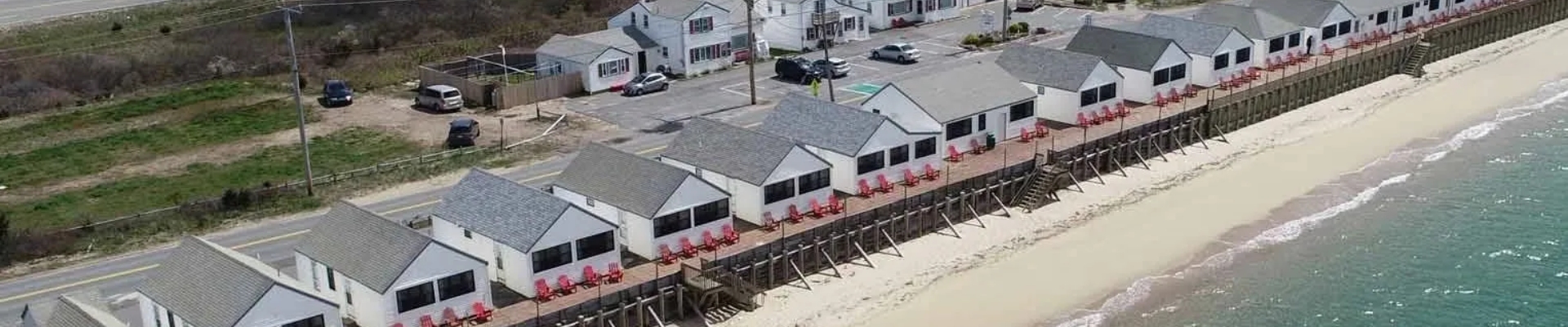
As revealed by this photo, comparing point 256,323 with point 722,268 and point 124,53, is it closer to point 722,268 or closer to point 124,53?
point 722,268

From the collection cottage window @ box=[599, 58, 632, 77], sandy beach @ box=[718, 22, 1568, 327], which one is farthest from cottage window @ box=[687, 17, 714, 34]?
sandy beach @ box=[718, 22, 1568, 327]

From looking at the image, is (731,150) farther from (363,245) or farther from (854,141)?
(363,245)

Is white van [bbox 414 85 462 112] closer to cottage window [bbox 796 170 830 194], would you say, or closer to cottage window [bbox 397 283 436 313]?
cottage window [bbox 796 170 830 194]

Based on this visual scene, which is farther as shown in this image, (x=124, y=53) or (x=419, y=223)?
(x=124, y=53)

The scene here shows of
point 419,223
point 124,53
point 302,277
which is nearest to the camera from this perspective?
point 302,277

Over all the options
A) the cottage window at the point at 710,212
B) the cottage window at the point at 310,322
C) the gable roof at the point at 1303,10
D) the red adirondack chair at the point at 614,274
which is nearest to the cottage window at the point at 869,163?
the cottage window at the point at 710,212

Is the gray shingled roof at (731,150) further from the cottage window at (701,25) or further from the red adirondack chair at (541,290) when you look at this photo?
the cottage window at (701,25)

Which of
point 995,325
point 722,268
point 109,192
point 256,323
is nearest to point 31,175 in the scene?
point 109,192

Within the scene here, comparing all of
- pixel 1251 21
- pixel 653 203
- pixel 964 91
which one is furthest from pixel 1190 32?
pixel 653 203
